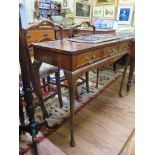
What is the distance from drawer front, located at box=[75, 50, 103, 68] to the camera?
1217 mm

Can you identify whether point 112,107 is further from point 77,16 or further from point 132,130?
point 77,16

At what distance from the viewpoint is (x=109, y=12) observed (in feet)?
13.0

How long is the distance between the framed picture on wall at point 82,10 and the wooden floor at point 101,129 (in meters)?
2.75

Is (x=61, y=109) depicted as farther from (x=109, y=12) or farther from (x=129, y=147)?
(x=109, y=12)

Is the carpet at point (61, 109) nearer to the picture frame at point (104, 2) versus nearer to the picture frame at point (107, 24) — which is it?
the picture frame at point (107, 24)

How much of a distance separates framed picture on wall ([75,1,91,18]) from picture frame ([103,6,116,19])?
1.58 ft

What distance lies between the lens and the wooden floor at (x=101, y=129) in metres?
1.37

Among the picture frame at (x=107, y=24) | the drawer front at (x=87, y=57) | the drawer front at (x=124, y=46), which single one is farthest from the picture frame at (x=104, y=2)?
the drawer front at (x=87, y=57)

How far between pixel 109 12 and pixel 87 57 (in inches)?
122

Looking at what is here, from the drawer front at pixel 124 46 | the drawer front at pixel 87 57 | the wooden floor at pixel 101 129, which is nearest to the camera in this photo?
the drawer front at pixel 87 57

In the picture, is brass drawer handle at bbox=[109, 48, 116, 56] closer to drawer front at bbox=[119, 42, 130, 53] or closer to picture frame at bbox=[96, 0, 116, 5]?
drawer front at bbox=[119, 42, 130, 53]

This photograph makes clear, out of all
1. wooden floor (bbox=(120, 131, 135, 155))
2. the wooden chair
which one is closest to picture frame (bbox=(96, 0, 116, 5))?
the wooden chair
